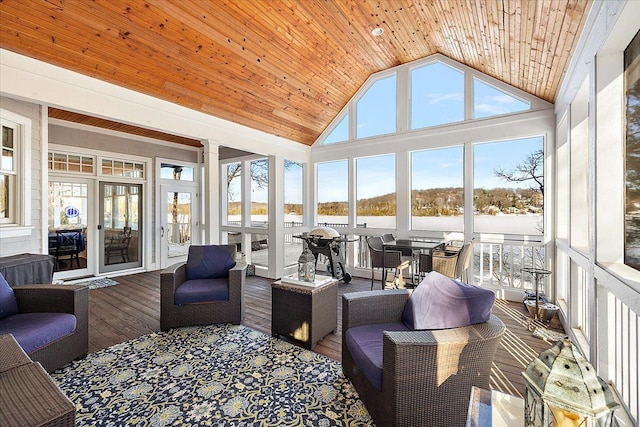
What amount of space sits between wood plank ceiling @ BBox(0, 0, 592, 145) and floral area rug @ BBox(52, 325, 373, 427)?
3039 millimetres

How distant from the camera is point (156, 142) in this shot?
257 inches

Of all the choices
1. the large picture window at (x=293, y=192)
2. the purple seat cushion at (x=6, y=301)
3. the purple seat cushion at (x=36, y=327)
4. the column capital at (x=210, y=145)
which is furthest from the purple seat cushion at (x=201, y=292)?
the large picture window at (x=293, y=192)

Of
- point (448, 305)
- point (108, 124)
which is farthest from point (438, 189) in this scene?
point (108, 124)

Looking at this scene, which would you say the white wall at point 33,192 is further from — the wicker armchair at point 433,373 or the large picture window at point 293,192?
the wicker armchair at point 433,373

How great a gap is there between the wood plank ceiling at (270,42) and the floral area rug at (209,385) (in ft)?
9.97

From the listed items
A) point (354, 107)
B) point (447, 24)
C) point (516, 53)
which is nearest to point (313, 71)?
point (354, 107)

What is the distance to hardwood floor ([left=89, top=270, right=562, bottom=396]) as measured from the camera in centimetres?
259

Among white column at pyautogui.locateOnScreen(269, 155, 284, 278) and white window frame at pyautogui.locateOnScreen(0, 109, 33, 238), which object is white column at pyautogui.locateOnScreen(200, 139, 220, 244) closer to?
white column at pyautogui.locateOnScreen(269, 155, 284, 278)

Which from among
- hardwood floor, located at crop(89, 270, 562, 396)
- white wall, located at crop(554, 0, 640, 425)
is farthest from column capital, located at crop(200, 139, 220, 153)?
white wall, located at crop(554, 0, 640, 425)

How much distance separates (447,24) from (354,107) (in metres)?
2.40

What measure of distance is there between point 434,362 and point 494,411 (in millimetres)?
398

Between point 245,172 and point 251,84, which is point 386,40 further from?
point 245,172

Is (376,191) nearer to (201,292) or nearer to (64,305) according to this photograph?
(201,292)

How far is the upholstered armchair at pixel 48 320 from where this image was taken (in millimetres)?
2203
